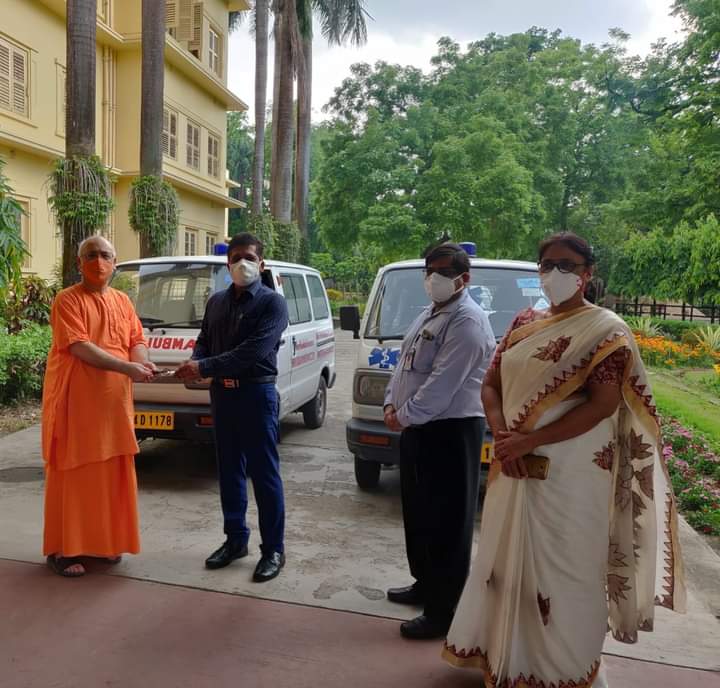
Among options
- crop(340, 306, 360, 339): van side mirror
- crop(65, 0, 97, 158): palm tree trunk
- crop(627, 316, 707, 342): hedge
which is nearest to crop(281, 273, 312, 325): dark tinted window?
crop(340, 306, 360, 339): van side mirror

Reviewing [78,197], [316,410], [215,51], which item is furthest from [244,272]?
[215,51]

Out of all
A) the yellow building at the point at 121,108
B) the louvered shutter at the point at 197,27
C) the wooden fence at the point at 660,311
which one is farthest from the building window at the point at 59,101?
the wooden fence at the point at 660,311

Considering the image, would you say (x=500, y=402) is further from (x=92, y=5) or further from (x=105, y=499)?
(x=92, y=5)

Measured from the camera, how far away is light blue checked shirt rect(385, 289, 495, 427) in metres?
3.39

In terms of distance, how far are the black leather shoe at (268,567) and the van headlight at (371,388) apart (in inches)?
63.6

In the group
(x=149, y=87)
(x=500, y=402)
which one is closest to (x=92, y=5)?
(x=149, y=87)

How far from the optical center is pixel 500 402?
3049 mm

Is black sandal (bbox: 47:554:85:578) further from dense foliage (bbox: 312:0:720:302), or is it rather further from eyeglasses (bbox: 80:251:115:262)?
dense foliage (bbox: 312:0:720:302)

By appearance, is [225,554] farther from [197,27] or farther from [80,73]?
[197,27]

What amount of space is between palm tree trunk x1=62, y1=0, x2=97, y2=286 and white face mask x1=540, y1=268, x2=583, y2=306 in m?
8.05

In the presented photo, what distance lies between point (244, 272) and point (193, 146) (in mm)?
20848

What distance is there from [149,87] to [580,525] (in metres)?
11.3

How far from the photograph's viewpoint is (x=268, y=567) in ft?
13.8

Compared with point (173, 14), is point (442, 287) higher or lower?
lower
